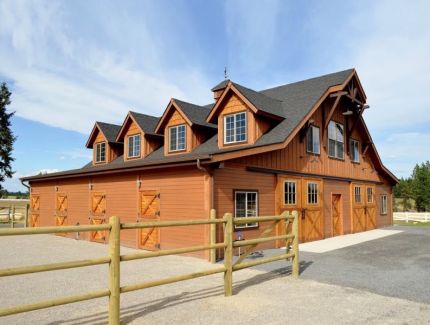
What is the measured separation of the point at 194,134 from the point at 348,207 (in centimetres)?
955

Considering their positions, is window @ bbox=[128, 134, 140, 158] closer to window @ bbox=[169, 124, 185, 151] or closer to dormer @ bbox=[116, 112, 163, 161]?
dormer @ bbox=[116, 112, 163, 161]

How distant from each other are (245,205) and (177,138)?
5619mm

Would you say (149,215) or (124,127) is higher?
(124,127)

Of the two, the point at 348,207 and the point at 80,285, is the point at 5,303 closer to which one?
the point at 80,285

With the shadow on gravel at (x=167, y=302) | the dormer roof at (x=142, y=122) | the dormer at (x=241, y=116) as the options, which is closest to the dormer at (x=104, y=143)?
the dormer roof at (x=142, y=122)

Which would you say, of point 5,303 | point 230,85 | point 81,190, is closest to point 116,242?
point 5,303

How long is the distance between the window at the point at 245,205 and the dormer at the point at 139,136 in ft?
24.7

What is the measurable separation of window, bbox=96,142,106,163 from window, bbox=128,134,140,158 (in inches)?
119

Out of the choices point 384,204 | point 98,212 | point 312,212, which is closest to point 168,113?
point 98,212

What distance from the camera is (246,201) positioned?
13.0 metres

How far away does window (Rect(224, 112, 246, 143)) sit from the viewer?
15.2 m

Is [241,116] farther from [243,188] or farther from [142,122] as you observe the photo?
[142,122]

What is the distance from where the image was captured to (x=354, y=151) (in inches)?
826

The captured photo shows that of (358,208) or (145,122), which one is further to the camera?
(358,208)
